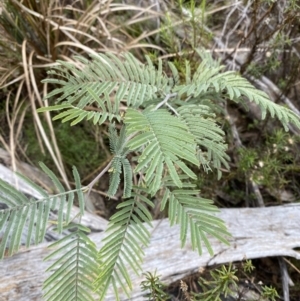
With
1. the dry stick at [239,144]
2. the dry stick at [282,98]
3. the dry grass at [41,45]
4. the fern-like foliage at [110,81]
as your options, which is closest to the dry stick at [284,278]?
the dry stick at [282,98]

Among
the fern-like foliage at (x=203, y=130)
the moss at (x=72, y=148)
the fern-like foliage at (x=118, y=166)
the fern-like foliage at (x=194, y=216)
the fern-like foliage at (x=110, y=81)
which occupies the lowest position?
the moss at (x=72, y=148)

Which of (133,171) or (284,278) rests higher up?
(133,171)

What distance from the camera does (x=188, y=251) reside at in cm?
202

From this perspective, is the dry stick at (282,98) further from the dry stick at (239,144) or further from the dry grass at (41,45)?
the dry grass at (41,45)

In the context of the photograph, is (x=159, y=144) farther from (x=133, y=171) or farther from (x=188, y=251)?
(x=188, y=251)

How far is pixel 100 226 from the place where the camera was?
222cm

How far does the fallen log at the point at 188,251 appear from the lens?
189 centimetres

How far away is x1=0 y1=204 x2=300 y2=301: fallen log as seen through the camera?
1893 millimetres

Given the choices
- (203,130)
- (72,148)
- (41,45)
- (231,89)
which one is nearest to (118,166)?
(203,130)

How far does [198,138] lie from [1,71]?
137cm

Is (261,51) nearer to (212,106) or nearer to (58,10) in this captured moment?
(212,106)

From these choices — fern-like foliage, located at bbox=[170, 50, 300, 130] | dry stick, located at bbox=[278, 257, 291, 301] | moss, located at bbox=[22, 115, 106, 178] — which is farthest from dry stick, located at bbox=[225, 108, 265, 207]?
moss, located at bbox=[22, 115, 106, 178]

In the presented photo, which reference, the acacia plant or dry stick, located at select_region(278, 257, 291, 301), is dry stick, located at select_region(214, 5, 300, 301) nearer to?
dry stick, located at select_region(278, 257, 291, 301)

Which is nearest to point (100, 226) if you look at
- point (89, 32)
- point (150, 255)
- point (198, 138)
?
point (150, 255)
